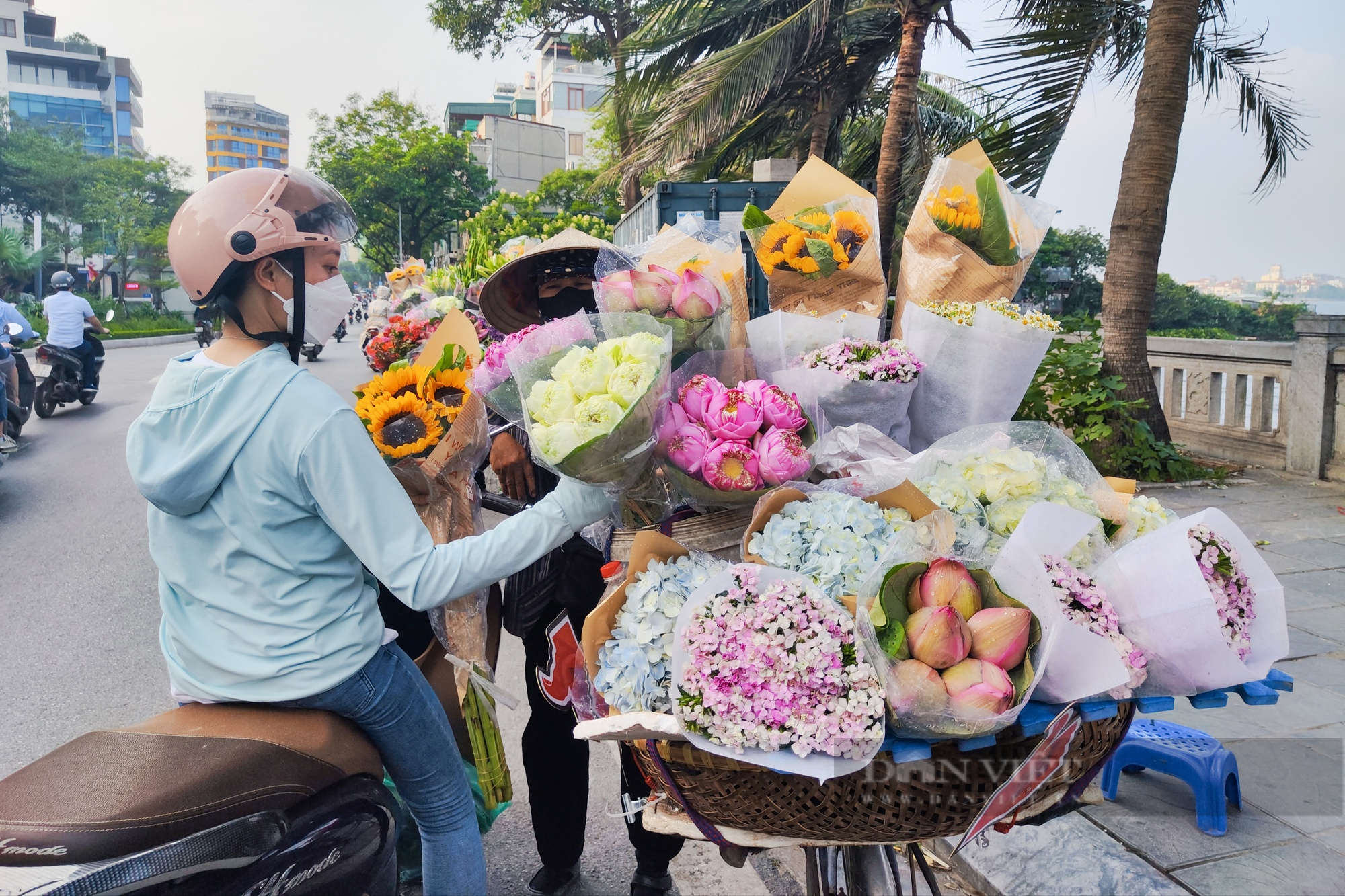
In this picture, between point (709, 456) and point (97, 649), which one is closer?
point (709, 456)

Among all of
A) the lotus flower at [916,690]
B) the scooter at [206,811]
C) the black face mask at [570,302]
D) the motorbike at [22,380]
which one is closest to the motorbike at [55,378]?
the motorbike at [22,380]

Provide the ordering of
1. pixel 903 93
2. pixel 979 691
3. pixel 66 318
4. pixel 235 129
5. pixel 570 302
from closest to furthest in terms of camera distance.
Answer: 1. pixel 979 691
2. pixel 570 302
3. pixel 903 93
4. pixel 66 318
5. pixel 235 129

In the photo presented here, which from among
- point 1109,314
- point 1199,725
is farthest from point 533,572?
point 1109,314

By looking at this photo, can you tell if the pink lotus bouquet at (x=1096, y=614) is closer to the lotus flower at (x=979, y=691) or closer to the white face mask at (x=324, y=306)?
the lotus flower at (x=979, y=691)

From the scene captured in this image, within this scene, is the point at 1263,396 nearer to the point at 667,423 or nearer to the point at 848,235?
the point at 848,235

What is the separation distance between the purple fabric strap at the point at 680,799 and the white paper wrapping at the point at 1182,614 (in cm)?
70

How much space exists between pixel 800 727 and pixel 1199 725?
3307mm

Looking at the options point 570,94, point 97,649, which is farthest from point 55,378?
point 570,94

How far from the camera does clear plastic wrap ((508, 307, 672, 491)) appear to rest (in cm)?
148

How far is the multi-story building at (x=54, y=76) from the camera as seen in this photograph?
278 ft

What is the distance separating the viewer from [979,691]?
1.20 metres

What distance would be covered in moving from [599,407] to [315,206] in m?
0.73

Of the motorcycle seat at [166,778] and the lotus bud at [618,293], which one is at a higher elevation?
the lotus bud at [618,293]

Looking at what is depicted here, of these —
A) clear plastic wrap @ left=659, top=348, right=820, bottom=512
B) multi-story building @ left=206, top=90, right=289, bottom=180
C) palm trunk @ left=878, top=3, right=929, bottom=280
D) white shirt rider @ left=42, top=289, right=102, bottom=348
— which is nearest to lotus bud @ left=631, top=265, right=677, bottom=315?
clear plastic wrap @ left=659, top=348, right=820, bottom=512
